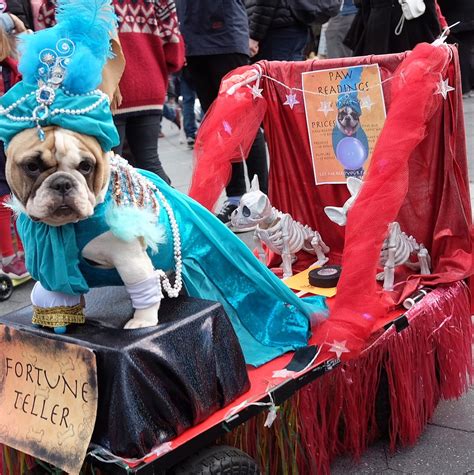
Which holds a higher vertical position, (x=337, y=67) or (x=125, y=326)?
(x=337, y=67)

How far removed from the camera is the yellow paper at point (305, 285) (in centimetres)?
232

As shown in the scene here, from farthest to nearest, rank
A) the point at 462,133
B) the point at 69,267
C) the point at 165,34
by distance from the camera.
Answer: the point at 165,34, the point at 462,133, the point at 69,267

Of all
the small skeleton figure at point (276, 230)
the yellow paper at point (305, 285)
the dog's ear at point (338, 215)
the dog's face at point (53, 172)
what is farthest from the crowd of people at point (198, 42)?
the dog's face at point (53, 172)

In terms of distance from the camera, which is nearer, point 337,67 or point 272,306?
point 272,306

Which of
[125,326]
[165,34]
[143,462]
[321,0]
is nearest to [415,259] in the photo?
[125,326]

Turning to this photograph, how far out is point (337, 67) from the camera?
2391 mm

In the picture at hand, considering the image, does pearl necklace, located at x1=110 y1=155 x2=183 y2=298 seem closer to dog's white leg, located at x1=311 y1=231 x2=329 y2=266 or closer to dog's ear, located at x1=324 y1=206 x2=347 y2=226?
dog's ear, located at x1=324 y1=206 x2=347 y2=226

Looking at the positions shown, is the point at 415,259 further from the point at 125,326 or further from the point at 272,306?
the point at 125,326

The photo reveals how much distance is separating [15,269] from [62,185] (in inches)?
91.1

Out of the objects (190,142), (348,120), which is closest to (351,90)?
(348,120)

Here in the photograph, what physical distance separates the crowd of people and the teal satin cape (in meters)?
1.40

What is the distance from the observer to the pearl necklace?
1.59 meters

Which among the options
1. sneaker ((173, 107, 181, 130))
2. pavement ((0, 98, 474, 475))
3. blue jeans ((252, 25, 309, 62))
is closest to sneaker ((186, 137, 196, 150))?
sneaker ((173, 107, 181, 130))

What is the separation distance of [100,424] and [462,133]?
4.48 feet
